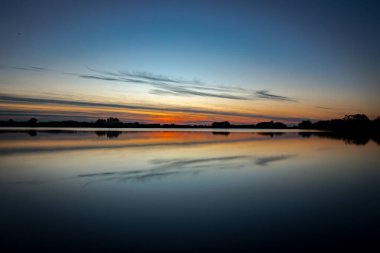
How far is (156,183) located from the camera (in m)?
9.53

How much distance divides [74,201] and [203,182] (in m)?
4.32

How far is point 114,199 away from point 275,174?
7.01 metres

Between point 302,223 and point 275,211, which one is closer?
point 302,223

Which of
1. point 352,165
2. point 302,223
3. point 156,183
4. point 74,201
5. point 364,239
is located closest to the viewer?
point 364,239

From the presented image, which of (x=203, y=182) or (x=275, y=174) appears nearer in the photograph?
(x=203, y=182)

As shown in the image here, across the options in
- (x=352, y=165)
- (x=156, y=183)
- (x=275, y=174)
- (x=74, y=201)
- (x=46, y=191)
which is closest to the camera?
(x=74, y=201)

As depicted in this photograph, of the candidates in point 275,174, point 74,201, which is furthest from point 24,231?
point 275,174

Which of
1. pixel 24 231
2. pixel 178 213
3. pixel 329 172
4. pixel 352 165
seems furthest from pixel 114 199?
pixel 352 165

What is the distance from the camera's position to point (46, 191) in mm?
8258

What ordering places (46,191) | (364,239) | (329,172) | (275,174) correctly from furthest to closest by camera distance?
1. (329,172)
2. (275,174)
3. (46,191)
4. (364,239)

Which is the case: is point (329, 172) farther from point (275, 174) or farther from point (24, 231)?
point (24, 231)

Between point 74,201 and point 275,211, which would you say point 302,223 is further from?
point 74,201

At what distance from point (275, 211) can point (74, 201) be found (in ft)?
16.5

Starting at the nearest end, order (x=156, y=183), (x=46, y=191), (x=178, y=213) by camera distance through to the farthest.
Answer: (x=178, y=213) → (x=46, y=191) → (x=156, y=183)
